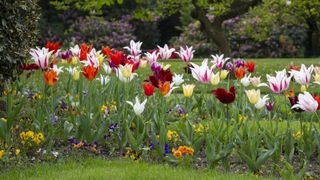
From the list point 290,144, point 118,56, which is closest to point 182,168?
point 290,144

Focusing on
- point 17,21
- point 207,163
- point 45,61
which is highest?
point 17,21

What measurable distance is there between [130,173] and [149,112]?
1961mm

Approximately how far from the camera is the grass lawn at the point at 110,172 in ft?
15.6

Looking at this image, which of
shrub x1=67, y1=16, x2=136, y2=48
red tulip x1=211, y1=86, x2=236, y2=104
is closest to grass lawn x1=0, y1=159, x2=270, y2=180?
red tulip x1=211, y1=86, x2=236, y2=104

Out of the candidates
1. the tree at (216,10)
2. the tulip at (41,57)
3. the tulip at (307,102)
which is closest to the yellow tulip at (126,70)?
the tulip at (41,57)

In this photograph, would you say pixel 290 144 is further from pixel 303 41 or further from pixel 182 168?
pixel 303 41

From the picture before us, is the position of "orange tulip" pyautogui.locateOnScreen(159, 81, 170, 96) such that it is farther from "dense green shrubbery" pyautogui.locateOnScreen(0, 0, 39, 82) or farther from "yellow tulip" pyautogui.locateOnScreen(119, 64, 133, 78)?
"dense green shrubbery" pyautogui.locateOnScreen(0, 0, 39, 82)

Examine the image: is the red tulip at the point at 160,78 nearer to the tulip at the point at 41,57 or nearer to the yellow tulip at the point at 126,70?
the yellow tulip at the point at 126,70

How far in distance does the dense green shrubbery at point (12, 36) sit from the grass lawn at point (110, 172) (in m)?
1.43

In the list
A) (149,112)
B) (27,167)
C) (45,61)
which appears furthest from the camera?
(149,112)

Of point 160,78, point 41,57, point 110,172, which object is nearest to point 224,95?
point 160,78

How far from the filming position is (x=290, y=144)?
5500mm

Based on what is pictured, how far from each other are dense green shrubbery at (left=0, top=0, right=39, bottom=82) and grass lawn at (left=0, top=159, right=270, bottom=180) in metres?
1.43

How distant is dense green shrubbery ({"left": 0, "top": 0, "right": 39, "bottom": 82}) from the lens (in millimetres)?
5961
